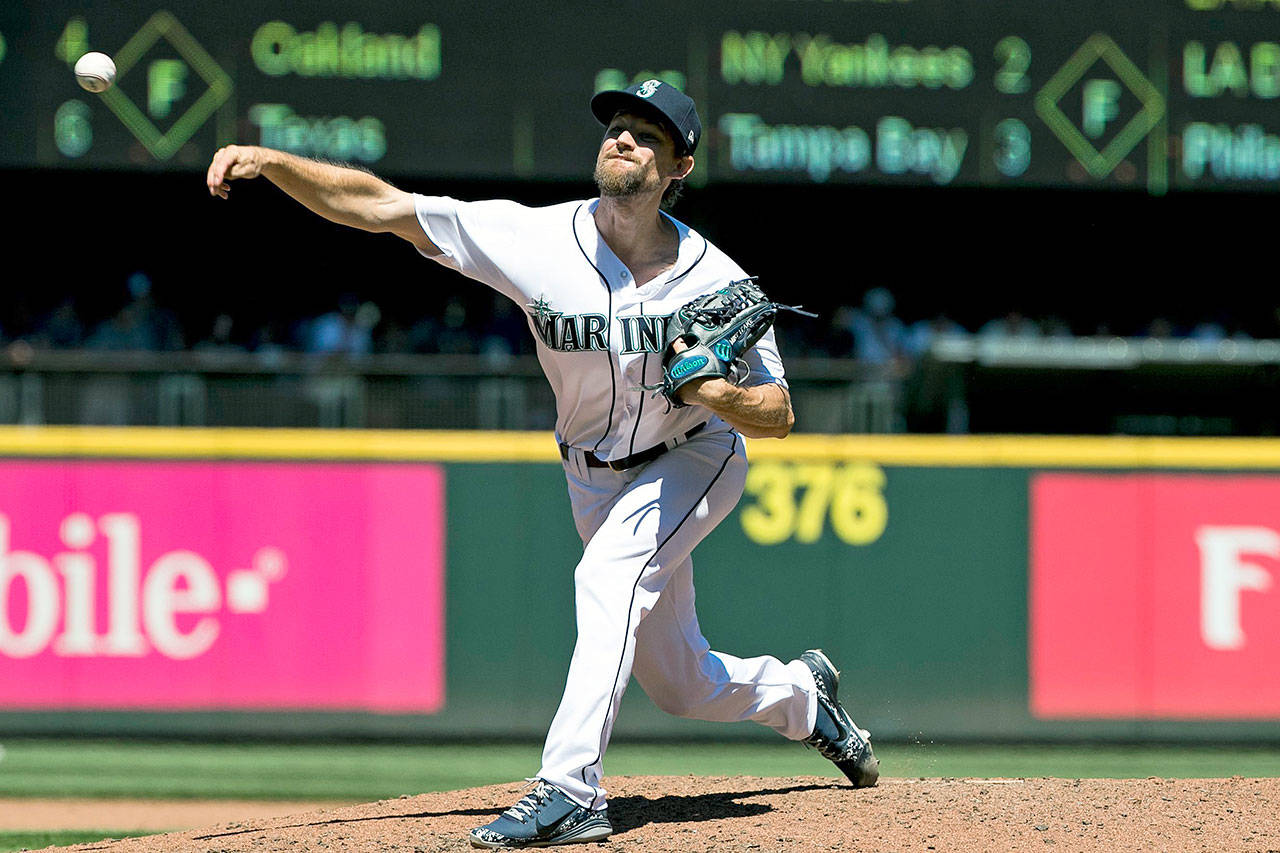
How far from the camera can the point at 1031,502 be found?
6.29m

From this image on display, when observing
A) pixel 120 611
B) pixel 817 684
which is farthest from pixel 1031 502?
pixel 120 611

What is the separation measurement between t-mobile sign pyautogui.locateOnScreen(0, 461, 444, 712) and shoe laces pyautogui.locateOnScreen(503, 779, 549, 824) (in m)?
2.88

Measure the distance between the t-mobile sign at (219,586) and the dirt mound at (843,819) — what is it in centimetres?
210

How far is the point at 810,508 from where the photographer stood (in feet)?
20.6

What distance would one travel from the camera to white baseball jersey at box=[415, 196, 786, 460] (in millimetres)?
3420

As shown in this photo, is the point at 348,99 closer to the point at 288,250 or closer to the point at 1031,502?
the point at 288,250

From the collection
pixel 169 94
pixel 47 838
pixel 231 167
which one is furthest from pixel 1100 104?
pixel 47 838

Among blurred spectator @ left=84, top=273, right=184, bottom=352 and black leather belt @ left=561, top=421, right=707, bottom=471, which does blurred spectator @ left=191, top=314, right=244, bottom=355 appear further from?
Result: black leather belt @ left=561, top=421, right=707, bottom=471

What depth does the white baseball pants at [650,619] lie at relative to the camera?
3346 mm

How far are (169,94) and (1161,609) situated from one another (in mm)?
5093

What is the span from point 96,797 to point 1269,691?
4.23m

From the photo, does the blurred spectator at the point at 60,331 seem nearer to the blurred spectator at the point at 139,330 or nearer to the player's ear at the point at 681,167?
the blurred spectator at the point at 139,330

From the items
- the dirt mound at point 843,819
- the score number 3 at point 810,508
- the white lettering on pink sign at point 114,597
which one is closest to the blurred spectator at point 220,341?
the white lettering on pink sign at point 114,597

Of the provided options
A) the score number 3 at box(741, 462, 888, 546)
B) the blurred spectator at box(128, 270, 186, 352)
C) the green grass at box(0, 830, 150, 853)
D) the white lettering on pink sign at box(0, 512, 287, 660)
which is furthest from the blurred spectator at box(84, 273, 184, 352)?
the green grass at box(0, 830, 150, 853)
